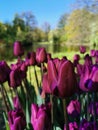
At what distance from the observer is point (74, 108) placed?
2326 mm

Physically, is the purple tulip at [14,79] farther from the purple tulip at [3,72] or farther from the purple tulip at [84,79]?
the purple tulip at [84,79]

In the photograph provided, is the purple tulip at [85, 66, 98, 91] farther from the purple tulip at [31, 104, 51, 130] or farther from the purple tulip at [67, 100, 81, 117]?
the purple tulip at [67, 100, 81, 117]

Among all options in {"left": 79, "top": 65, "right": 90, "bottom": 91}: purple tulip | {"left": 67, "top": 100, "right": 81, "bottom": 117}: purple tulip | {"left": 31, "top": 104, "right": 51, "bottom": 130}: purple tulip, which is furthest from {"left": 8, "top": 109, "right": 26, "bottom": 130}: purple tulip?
{"left": 67, "top": 100, "right": 81, "bottom": 117}: purple tulip

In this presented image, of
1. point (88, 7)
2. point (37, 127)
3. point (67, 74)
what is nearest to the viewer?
point (67, 74)

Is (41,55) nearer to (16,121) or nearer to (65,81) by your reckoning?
(16,121)

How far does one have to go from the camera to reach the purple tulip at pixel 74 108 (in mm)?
2314

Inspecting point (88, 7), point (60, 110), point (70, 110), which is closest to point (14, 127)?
point (70, 110)

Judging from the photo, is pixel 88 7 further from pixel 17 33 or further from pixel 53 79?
pixel 17 33

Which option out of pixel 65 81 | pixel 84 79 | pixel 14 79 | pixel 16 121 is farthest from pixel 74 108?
pixel 65 81

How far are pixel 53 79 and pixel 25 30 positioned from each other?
3242 inches

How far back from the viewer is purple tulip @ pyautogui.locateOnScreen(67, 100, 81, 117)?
91.1 inches

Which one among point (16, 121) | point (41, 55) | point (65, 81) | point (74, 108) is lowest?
point (74, 108)

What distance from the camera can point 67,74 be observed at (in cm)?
133

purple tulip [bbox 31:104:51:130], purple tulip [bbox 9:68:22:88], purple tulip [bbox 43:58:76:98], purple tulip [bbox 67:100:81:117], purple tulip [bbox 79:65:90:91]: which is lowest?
purple tulip [bbox 67:100:81:117]
